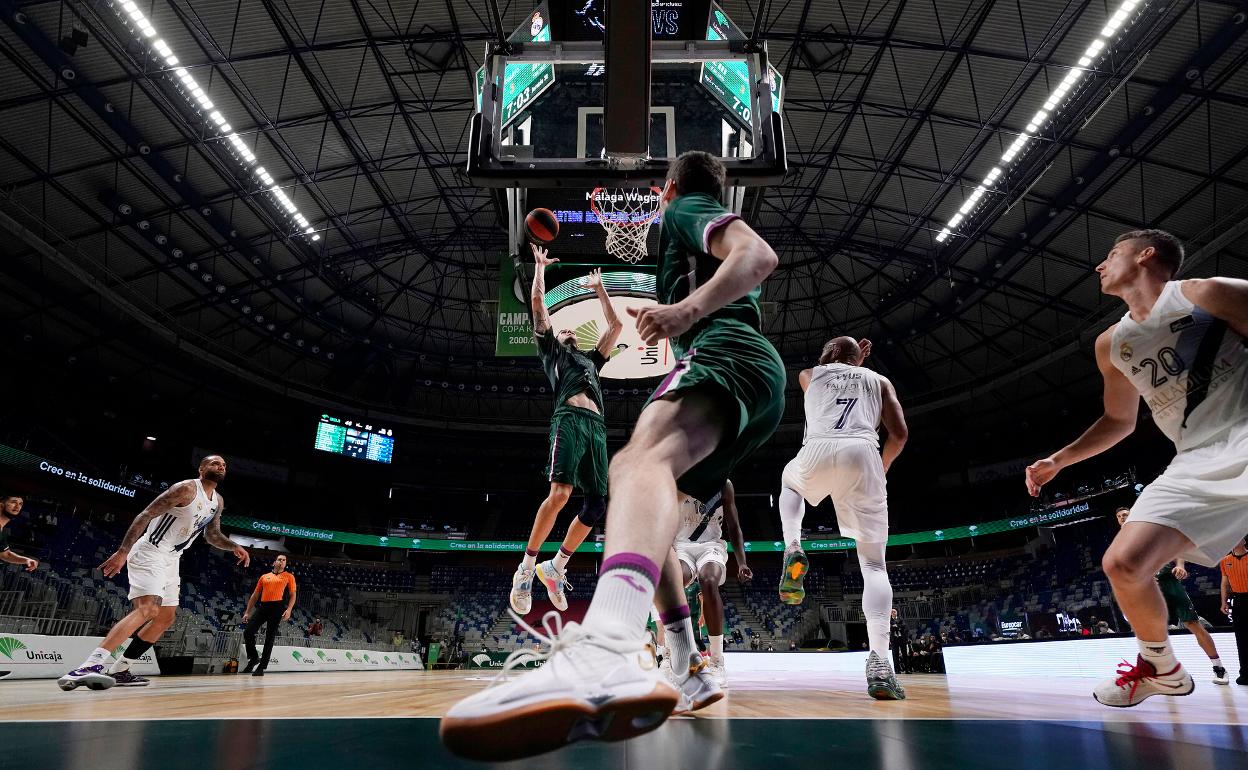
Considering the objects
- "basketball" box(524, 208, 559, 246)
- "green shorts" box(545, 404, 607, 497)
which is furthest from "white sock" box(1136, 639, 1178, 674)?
"basketball" box(524, 208, 559, 246)

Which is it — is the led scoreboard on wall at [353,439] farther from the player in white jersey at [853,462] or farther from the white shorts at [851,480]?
the white shorts at [851,480]

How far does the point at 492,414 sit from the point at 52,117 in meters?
19.5

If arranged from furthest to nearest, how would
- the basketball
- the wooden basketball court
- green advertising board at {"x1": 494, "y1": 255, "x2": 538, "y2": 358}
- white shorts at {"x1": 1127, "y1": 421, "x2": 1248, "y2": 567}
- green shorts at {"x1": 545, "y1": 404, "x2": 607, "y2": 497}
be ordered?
1. green advertising board at {"x1": 494, "y1": 255, "x2": 538, "y2": 358}
2. green shorts at {"x1": 545, "y1": 404, "x2": 607, "y2": 497}
3. the basketball
4. white shorts at {"x1": 1127, "y1": 421, "x2": 1248, "y2": 567}
5. the wooden basketball court

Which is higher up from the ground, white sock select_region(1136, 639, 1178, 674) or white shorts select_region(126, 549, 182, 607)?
white shorts select_region(126, 549, 182, 607)

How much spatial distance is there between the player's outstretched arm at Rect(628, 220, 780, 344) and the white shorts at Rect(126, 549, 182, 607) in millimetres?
5534

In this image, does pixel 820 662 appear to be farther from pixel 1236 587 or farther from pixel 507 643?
pixel 507 643

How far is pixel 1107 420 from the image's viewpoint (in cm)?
302

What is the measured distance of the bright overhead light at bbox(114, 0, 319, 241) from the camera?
36.6 feet

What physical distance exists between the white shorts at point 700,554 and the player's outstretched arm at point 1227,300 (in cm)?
366

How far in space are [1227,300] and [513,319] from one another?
11627 millimetres

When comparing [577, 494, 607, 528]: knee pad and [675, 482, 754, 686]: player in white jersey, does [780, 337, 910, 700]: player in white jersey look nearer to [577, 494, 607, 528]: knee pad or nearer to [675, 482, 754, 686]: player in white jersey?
[675, 482, 754, 686]: player in white jersey

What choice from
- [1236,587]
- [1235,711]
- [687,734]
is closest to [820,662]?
[1236,587]

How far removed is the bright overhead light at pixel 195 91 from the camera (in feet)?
36.6

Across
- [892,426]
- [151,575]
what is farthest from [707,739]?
[151,575]
